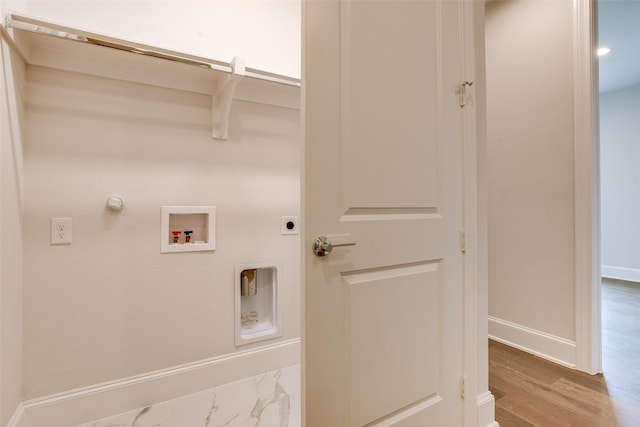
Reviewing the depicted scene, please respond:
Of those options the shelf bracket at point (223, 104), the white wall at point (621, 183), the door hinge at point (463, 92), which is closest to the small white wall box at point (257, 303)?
the shelf bracket at point (223, 104)

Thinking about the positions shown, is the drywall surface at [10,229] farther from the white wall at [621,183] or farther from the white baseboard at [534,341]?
the white wall at [621,183]

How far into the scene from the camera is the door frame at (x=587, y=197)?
6.37 feet

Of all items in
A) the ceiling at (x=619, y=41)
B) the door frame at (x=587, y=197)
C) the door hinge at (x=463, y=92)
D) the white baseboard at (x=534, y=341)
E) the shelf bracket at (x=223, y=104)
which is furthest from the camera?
the ceiling at (x=619, y=41)

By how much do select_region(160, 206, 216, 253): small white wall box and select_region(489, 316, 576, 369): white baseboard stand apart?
2365 mm

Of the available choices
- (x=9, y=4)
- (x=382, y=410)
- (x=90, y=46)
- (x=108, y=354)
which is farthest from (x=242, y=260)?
(x=9, y=4)

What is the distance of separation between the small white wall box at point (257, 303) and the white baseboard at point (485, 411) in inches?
48.4

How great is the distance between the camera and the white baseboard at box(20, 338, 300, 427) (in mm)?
1463

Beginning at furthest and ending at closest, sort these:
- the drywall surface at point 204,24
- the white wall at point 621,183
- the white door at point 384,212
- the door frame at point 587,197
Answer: the white wall at point 621,183, the door frame at point 587,197, the drywall surface at point 204,24, the white door at point 384,212

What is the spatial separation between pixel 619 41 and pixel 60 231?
213 inches

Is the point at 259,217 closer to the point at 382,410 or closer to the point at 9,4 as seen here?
the point at 382,410

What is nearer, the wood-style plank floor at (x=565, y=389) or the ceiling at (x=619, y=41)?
the wood-style plank floor at (x=565, y=389)

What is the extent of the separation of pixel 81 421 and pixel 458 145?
232 cm

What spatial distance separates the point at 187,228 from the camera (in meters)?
1.83

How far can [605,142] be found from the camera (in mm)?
4508
